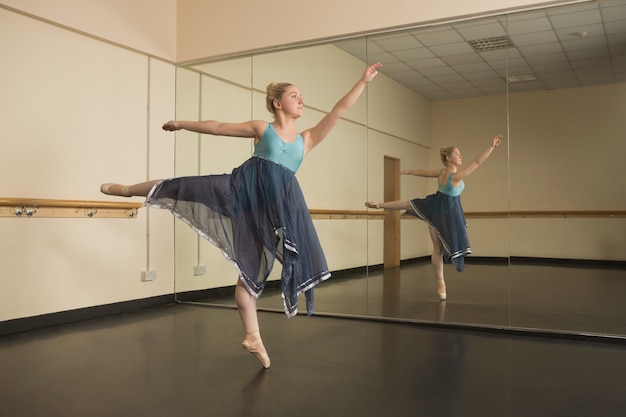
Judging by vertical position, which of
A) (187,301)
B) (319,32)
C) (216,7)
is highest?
(216,7)

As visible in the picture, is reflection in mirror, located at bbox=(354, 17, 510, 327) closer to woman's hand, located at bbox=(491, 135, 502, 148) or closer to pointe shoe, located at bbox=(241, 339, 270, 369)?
woman's hand, located at bbox=(491, 135, 502, 148)

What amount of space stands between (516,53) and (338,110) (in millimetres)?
1809

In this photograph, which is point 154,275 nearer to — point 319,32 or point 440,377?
point 319,32

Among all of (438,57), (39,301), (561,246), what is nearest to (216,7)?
(438,57)

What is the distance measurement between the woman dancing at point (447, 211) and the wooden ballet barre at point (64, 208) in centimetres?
259

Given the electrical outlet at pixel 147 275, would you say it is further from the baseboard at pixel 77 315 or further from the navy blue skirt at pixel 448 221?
the navy blue skirt at pixel 448 221

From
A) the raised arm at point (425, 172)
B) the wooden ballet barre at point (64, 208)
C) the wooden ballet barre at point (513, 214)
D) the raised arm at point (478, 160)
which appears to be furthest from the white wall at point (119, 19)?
the raised arm at point (478, 160)

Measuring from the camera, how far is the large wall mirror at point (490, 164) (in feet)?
12.9

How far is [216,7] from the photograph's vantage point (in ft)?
18.2

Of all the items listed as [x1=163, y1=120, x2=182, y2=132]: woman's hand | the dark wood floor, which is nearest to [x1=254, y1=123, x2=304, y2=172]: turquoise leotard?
[x1=163, y1=120, x2=182, y2=132]: woman's hand

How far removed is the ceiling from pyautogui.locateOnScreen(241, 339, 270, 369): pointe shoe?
254 cm

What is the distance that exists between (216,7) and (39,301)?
3.18 metres

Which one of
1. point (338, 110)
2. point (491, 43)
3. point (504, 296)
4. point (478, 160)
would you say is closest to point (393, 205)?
point (478, 160)

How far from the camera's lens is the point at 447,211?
436 centimetres
